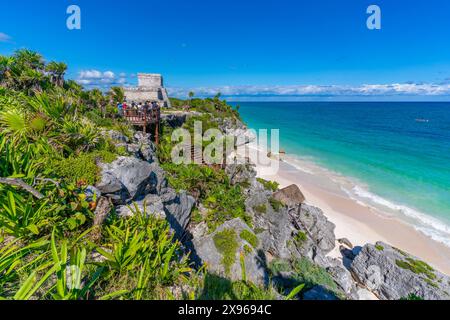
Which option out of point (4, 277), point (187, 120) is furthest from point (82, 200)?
point (187, 120)

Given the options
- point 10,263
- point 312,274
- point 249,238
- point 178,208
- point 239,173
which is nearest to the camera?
point 10,263

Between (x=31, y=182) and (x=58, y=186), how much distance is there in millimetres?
527

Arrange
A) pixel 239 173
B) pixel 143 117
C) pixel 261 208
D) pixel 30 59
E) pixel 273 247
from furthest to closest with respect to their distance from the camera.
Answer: pixel 239 173, pixel 143 117, pixel 30 59, pixel 261 208, pixel 273 247

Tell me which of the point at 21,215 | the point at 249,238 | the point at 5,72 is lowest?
the point at 249,238

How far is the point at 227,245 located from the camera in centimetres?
769

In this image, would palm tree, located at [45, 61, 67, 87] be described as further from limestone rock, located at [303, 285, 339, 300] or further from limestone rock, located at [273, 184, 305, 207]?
limestone rock, located at [303, 285, 339, 300]

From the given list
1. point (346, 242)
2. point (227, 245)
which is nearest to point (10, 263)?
point (227, 245)

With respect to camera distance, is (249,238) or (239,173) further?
(239,173)

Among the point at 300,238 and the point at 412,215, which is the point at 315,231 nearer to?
the point at 300,238

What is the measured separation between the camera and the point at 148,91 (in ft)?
90.7

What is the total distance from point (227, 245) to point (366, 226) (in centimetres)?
1207

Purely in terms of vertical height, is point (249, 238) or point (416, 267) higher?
point (249, 238)

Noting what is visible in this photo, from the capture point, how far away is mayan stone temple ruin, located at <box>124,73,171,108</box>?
1086 inches

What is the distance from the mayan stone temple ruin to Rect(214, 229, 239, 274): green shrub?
2419 centimetres
